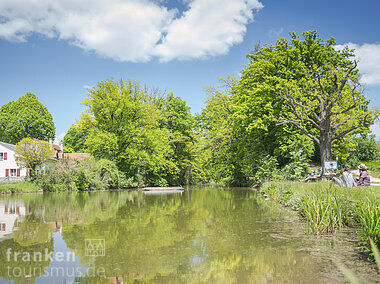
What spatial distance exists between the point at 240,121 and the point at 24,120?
3808 centimetres

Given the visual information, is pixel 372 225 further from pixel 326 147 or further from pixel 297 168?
pixel 297 168

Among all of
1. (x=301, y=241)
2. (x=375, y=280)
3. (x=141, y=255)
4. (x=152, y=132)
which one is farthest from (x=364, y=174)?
(x=152, y=132)

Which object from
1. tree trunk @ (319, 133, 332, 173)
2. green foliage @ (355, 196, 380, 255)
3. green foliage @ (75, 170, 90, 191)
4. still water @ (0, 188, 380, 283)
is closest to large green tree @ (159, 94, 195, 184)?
green foliage @ (75, 170, 90, 191)

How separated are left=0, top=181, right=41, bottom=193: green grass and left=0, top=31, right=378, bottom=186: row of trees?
7.20 m

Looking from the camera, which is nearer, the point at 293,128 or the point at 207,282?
the point at 207,282

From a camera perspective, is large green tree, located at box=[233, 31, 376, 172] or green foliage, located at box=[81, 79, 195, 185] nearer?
large green tree, located at box=[233, 31, 376, 172]

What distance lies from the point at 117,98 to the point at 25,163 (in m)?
11.6

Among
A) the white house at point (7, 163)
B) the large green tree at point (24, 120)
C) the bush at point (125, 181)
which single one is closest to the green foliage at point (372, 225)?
the bush at point (125, 181)

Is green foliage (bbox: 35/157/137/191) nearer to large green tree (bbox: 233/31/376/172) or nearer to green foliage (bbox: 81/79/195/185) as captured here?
green foliage (bbox: 81/79/195/185)

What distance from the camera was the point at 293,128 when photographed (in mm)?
25484

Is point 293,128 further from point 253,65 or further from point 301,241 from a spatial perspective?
point 301,241

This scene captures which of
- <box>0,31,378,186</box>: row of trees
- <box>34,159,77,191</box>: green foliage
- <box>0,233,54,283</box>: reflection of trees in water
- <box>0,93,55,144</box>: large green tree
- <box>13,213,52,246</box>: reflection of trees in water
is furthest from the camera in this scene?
<box>0,93,55,144</box>: large green tree

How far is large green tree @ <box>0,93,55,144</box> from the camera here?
164ft

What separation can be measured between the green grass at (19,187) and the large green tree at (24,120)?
23290 mm
